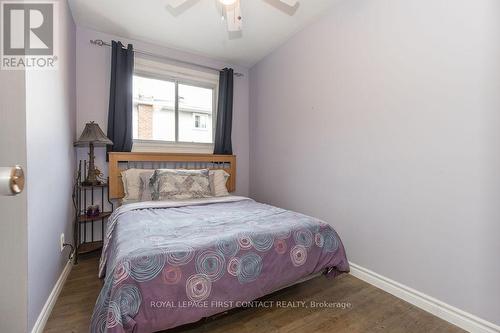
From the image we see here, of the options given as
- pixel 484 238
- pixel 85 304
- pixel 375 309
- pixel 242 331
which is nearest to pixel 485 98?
pixel 484 238

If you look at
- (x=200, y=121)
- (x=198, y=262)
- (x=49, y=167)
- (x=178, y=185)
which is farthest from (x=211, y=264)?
(x=200, y=121)

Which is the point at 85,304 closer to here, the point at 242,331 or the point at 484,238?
the point at 242,331

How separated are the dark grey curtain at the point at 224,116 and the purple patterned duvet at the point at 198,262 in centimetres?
163

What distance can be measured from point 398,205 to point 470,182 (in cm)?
50

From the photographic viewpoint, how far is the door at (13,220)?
3.96ft

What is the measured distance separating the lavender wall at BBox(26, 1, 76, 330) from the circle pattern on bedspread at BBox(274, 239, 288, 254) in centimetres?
142

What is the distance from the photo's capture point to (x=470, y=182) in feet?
5.04

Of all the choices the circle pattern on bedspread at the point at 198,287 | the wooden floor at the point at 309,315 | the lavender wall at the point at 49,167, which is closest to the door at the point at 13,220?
the lavender wall at the point at 49,167

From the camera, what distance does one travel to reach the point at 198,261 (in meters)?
1.34

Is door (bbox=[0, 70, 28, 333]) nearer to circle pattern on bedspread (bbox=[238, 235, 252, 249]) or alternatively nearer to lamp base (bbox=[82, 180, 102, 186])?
circle pattern on bedspread (bbox=[238, 235, 252, 249])

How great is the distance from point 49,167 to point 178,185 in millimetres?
1196

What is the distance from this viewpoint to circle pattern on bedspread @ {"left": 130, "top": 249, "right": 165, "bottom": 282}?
46.9 inches

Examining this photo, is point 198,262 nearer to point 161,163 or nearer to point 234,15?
point 234,15

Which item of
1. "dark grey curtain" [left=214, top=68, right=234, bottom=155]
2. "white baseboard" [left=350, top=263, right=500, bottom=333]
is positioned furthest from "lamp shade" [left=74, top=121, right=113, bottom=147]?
"white baseboard" [left=350, top=263, right=500, bottom=333]
